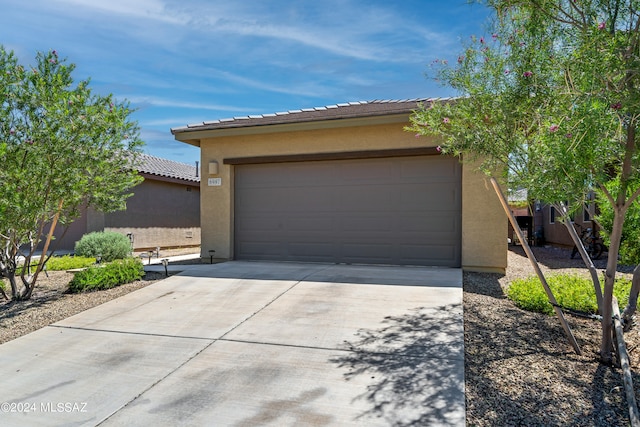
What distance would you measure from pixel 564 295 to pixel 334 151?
5309 mm

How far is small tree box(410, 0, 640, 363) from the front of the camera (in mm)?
2893

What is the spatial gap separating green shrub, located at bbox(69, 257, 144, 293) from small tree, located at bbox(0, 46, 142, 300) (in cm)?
64

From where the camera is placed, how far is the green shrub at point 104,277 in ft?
21.4

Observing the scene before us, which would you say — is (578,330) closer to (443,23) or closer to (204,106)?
(443,23)

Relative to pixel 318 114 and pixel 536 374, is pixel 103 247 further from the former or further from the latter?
pixel 536 374

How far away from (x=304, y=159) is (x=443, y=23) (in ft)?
14.5

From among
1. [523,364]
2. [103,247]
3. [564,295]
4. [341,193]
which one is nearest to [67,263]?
[103,247]

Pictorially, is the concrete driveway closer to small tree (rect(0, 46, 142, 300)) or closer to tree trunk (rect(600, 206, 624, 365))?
tree trunk (rect(600, 206, 624, 365))

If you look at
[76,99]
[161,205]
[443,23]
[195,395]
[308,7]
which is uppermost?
[308,7]

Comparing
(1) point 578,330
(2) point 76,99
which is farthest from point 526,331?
(2) point 76,99

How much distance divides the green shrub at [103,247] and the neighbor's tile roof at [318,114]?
4086mm

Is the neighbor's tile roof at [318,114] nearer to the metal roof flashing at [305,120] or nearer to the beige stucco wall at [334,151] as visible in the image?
the metal roof flashing at [305,120]

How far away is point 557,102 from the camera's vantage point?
3443 mm

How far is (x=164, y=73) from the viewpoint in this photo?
487 inches
